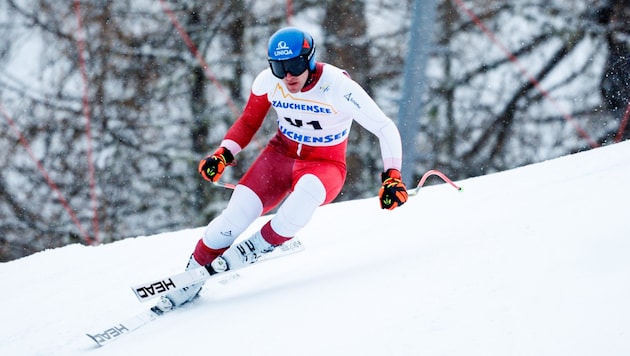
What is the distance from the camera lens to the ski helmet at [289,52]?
123 inches

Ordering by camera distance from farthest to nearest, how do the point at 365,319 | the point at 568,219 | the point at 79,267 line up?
1. the point at 79,267
2. the point at 568,219
3. the point at 365,319

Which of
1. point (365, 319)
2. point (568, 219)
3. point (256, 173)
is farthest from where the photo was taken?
point (256, 173)

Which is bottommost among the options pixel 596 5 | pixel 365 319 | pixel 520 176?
pixel 596 5

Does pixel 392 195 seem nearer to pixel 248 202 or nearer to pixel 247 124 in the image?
pixel 248 202

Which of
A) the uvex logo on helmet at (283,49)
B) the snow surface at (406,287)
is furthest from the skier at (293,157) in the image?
the snow surface at (406,287)

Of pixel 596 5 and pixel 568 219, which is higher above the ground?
pixel 568 219

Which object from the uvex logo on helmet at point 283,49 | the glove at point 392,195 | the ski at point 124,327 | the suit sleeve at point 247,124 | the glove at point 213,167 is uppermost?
the uvex logo on helmet at point 283,49

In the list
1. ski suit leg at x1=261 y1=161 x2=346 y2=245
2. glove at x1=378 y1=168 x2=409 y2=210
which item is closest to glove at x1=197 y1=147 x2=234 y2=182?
ski suit leg at x1=261 y1=161 x2=346 y2=245

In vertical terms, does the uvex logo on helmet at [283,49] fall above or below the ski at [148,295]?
above

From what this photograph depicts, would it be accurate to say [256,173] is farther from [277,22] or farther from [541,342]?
[277,22]

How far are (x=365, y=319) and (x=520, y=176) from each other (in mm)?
2905

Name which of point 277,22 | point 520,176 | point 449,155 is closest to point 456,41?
point 449,155

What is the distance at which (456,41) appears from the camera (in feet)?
35.4

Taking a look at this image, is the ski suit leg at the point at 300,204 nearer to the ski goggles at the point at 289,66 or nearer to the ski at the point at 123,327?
the ski goggles at the point at 289,66
